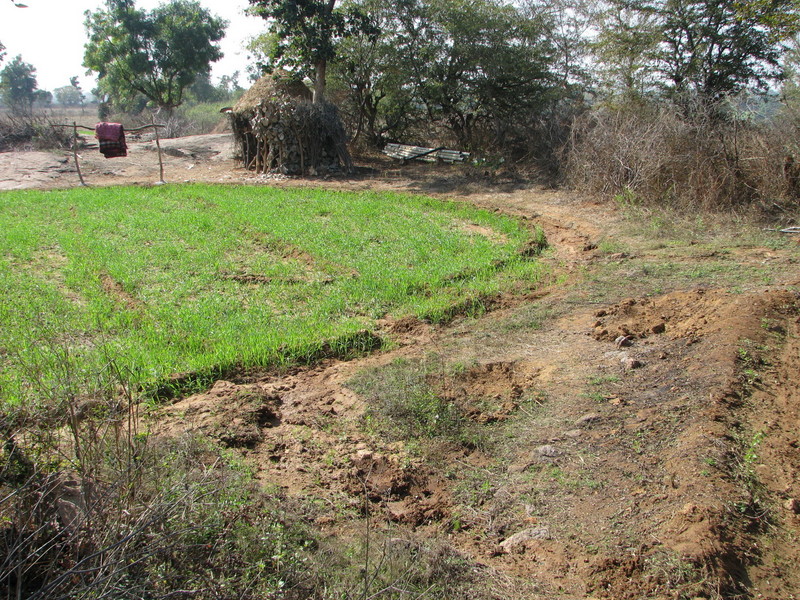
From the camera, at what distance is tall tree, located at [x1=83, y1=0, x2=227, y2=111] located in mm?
32938

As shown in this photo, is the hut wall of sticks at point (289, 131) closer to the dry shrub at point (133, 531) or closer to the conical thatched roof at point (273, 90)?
the conical thatched roof at point (273, 90)

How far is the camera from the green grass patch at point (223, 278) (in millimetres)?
5539

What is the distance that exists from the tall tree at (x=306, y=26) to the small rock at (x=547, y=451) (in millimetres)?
15979

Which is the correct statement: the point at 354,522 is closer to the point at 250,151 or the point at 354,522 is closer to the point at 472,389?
the point at 472,389

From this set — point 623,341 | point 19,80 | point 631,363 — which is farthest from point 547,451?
point 19,80

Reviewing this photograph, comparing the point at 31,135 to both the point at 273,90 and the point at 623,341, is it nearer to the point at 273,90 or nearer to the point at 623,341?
the point at 273,90

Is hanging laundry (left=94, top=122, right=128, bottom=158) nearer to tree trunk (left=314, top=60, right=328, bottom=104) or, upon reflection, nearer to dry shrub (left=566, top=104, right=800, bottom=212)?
tree trunk (left=314, top=60, right=328, bottom=104)

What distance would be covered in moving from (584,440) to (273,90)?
56.1ft

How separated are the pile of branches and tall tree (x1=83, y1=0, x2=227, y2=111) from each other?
18595 millimetres

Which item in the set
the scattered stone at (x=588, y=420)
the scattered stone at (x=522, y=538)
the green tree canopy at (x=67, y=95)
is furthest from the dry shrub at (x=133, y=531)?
the green tree canopy at (x=67, y=95)

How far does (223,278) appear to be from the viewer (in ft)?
26.6

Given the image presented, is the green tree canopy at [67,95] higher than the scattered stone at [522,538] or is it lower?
higher

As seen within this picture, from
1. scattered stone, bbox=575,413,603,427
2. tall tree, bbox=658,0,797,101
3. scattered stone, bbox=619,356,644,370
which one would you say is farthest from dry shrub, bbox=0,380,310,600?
tall tree, bbox=658,0,797,101

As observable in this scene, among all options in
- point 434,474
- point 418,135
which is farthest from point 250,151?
point 434,474
